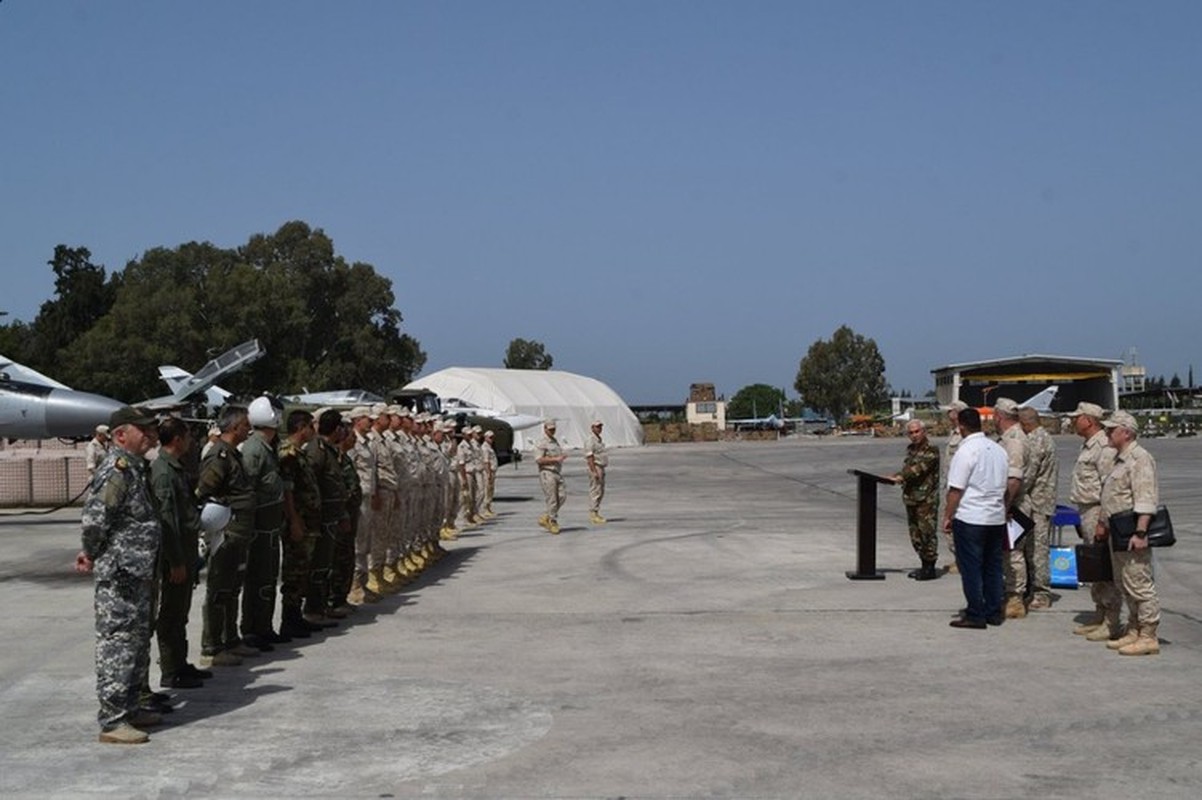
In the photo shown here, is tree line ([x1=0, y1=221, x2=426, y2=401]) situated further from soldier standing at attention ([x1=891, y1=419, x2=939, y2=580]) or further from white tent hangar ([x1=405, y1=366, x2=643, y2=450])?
soldier standing at attention ([x1=891, y1=419, x2=939, y2=580])

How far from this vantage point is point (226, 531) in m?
8.48

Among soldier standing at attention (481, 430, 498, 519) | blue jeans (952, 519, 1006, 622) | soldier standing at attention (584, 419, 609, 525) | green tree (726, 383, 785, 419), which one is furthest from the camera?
green tree (726, 383, 785, 419)

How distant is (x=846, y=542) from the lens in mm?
16312

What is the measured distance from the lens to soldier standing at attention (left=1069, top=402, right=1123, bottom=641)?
9016 mm

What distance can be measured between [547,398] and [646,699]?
211 ft

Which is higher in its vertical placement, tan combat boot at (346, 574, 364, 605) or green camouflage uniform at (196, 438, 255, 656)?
green camouflage uniform at (196, 438, 255, 656)

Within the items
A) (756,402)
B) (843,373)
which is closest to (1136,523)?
(843,373)

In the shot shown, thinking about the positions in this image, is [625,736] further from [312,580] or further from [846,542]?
[846,542]

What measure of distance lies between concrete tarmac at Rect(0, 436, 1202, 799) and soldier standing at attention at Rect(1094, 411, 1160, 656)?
0.74 feet

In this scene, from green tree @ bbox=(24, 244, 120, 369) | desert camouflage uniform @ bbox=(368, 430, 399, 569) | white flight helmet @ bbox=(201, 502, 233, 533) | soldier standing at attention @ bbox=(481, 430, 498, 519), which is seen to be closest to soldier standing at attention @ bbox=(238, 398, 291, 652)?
white flight helmet @ bbox=(201, 502, 233, 533)

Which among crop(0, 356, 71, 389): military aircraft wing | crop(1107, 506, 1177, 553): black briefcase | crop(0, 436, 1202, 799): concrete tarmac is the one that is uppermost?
crop(0, 356, 71, 389): military aircraft wing

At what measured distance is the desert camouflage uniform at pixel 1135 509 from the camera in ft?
27.9

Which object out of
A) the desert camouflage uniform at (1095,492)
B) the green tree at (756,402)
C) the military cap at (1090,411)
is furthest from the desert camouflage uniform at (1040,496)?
the green tree at (756,402)

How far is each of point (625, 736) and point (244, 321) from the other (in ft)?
180
